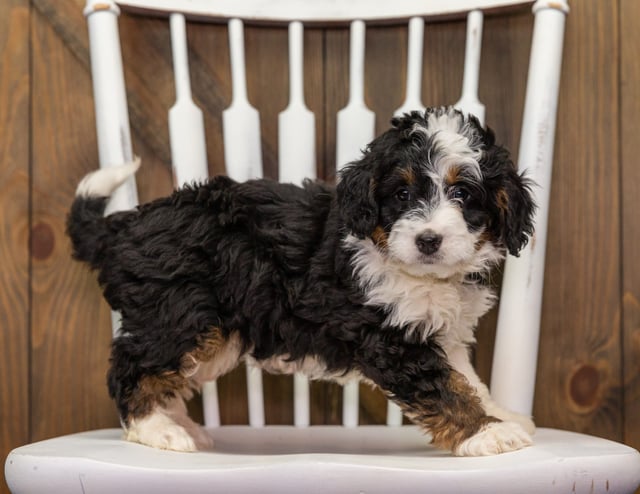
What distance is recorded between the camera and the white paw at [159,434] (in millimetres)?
1472

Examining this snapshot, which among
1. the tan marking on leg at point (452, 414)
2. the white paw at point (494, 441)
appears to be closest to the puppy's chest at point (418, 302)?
the tan marking on leg at point (452, 414)

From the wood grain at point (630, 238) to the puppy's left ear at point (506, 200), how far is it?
2.33 feet

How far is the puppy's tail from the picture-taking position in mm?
1700

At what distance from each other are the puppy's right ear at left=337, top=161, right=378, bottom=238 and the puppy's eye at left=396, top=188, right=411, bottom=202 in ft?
0.16

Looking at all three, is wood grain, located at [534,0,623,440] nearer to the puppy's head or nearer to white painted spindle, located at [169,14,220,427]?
the puppy's head

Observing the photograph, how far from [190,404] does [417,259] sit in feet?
3.13

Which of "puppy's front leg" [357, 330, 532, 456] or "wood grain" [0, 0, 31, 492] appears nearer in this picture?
"puppy's front leg" [357, 330, 532, 456]

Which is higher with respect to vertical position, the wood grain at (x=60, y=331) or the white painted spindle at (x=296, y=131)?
the white painted spindle at (x=296, y=131)

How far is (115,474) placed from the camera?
115 centimetres

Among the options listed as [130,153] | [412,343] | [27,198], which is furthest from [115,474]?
Result: [27,198]

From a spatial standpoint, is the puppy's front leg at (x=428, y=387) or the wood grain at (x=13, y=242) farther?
the wood grain at (x=13, y=242)

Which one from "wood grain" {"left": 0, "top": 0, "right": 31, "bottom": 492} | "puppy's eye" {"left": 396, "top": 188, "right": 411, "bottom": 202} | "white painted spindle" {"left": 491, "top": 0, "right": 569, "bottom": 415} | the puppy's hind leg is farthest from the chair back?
"puppy's eye" {"left": 396, "top": 188, "right": 411, "bottom": 202}

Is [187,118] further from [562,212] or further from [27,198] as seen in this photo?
[562,212]

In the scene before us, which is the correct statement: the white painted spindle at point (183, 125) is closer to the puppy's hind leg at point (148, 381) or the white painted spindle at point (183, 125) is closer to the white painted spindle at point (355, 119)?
the white painted spindle at point (355, 119)
